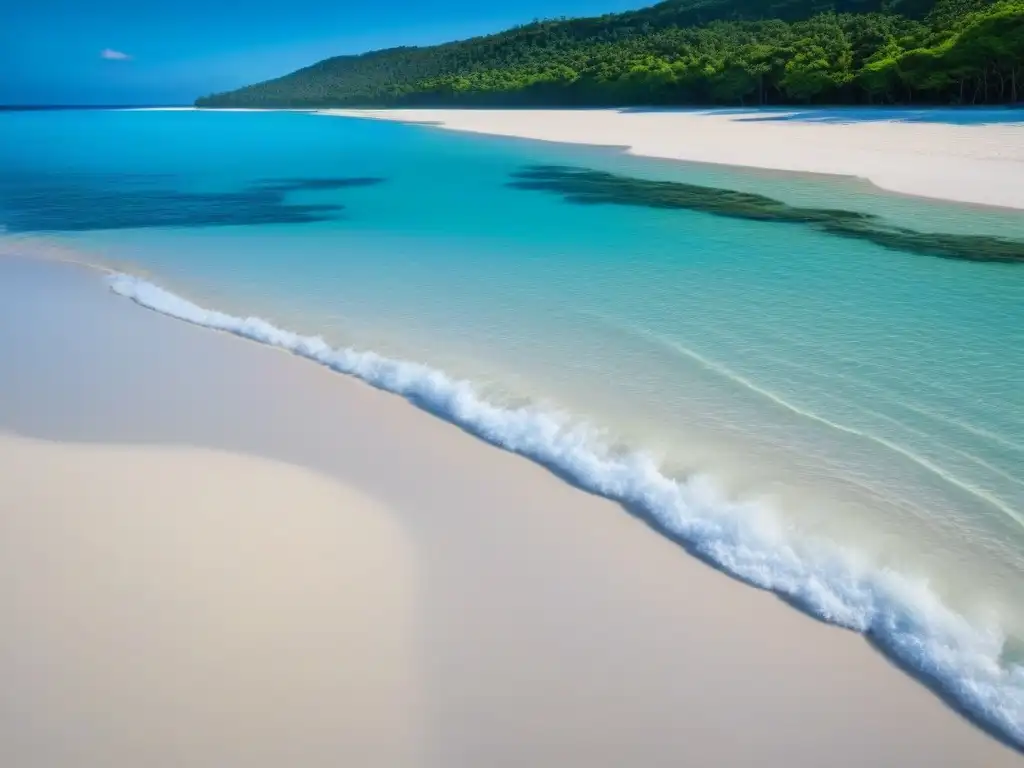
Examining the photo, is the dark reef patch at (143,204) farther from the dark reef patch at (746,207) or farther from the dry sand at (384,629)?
the dry sand at (384,629)

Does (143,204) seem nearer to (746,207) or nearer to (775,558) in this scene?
(746,207)

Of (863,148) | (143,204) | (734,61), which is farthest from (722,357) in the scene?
(734,61)

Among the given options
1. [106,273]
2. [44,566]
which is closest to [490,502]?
[44,566]

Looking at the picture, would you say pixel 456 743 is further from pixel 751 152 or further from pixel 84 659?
pixel 751 152

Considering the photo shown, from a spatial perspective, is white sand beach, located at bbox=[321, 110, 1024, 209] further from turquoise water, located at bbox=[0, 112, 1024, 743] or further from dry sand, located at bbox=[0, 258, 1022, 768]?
dry sand, located at bbox=[0, 258, 1022, 768]

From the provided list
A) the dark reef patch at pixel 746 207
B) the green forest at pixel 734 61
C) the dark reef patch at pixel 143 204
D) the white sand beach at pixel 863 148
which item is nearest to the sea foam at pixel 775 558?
the dark reef patch at pixel 746 207
